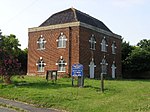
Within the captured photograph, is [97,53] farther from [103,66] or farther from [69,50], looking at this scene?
[69,50]

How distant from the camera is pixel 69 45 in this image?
3984cm

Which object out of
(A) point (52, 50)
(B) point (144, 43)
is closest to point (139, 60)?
(B) point (144, 43)

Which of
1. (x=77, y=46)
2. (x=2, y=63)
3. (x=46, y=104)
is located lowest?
(x=46, y=104)

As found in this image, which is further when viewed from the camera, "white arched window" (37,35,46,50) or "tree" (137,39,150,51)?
"tree" (137,39,150,51)

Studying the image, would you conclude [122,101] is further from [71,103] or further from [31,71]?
[31,71]

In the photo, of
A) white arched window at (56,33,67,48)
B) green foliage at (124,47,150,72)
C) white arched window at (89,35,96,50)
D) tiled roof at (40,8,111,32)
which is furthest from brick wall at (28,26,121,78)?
green foliage at (124,47,150,72)

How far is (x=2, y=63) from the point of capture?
84.7 feet

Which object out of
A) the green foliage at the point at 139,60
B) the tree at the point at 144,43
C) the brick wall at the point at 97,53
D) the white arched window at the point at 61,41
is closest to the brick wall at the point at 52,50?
the white arched window at the point at 61,41

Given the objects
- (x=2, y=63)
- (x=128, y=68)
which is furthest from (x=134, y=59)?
(x=2, y=63)

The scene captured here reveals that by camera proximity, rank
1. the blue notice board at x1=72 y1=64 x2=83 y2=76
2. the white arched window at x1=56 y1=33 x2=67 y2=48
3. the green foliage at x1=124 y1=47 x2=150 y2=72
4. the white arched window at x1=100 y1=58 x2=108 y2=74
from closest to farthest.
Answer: the blue notice board at x1=72 y1=64 x2=83 y2=76
the white arched window at x1=56 y1=33 x2=67 y2=48
the white arched window at x1=100 y1=58 x2=108 y2=74
the green foliage at x1=124 y1=47 x2=150 y2=72

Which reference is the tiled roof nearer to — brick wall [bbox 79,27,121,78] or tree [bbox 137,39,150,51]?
brick wall [bbox 79,27,121,78]

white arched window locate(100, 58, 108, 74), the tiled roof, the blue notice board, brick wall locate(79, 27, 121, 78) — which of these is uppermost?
the tiled roof

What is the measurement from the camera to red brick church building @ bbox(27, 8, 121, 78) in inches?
1561

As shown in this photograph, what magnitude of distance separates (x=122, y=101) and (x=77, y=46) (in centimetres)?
2279
